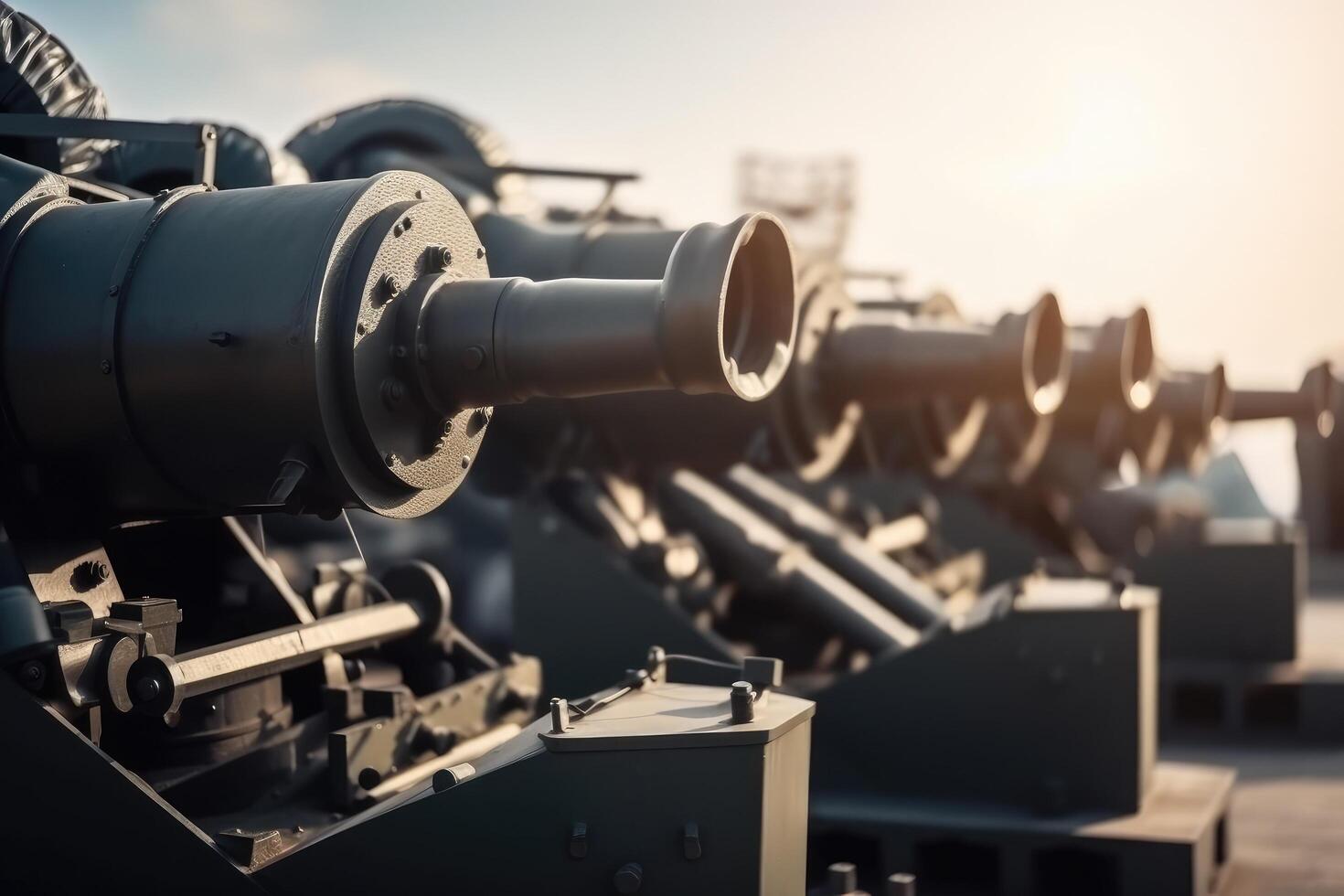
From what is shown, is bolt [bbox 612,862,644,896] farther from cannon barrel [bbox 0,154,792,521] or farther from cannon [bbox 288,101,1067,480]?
cannon [bbox 288,101,1067,480]

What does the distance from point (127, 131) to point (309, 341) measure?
0.99 m

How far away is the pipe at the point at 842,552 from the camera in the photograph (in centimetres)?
688

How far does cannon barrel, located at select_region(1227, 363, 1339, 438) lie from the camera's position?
31.4 ft

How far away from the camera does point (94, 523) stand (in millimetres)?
3297

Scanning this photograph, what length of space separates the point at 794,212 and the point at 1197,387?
1042 cm

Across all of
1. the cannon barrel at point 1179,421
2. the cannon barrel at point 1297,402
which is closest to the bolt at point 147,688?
the cannon barrel at point 1179,421

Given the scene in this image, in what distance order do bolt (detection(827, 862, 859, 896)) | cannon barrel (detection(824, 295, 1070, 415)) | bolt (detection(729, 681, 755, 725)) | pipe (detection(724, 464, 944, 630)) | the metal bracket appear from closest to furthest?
bolt (detection(729, 681, 755, 725)) < bolt (detection(827, 862, 859, 896)) < the metal bracket < cannon barrel (detection(824, 295, 1070, 415)) < pipe (detection(724, 464, 944, 630))

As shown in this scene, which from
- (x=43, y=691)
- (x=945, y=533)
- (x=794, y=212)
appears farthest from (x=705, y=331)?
(x=794, y=212)

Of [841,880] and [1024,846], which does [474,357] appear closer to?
[841,880]

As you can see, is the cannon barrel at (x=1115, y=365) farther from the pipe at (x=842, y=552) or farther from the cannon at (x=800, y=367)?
the pipe at (x=842, y=552)

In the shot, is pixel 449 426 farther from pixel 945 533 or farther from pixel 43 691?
pixel 945 533

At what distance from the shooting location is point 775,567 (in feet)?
21.0

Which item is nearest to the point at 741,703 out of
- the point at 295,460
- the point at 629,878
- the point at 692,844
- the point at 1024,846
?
the point at 692,844

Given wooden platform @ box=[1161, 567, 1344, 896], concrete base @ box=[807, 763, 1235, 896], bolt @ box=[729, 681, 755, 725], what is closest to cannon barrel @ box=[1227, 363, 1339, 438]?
wooden platform @ box=[1161, 567, 1344, 896]
